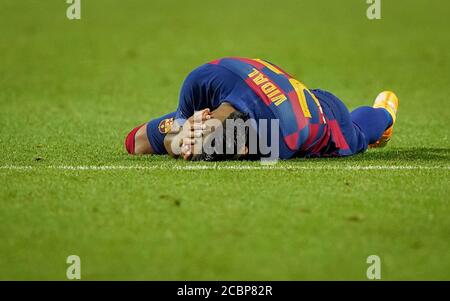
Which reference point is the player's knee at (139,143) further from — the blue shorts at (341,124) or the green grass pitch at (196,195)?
the blue shorts at (341,124)

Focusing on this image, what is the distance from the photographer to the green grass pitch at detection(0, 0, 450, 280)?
17.4 feet

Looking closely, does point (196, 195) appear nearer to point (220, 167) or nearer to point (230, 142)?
point (220, 167)

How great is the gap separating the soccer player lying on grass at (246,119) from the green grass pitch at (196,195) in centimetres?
17

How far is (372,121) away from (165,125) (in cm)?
180

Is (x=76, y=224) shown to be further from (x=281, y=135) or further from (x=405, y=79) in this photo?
(x=405, y=79)

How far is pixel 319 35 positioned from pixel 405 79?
4048mm

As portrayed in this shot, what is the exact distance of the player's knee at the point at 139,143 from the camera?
8320 millimetres

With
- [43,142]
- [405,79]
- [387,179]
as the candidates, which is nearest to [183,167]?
[387,179]

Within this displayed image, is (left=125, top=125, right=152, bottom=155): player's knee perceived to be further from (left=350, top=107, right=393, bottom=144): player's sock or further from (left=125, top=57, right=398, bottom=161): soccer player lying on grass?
(left=350, top=107, right=393, bottom=144): player's sock

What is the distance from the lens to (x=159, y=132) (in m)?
8.18

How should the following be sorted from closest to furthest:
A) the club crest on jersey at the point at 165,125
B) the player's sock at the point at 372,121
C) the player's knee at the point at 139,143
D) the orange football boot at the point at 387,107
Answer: the club crest on jersey at the point at 165,125
the player's knee at the point at 139,143
the player's sock at the point at 372,121
the orange football boot at the point at 387,107

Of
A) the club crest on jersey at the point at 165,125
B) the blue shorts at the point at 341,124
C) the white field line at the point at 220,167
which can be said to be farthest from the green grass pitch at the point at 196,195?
the club crest on jersey at the point at 165,125

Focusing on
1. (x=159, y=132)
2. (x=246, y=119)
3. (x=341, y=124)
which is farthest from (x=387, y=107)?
(x=159, y=132)

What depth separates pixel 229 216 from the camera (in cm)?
610
